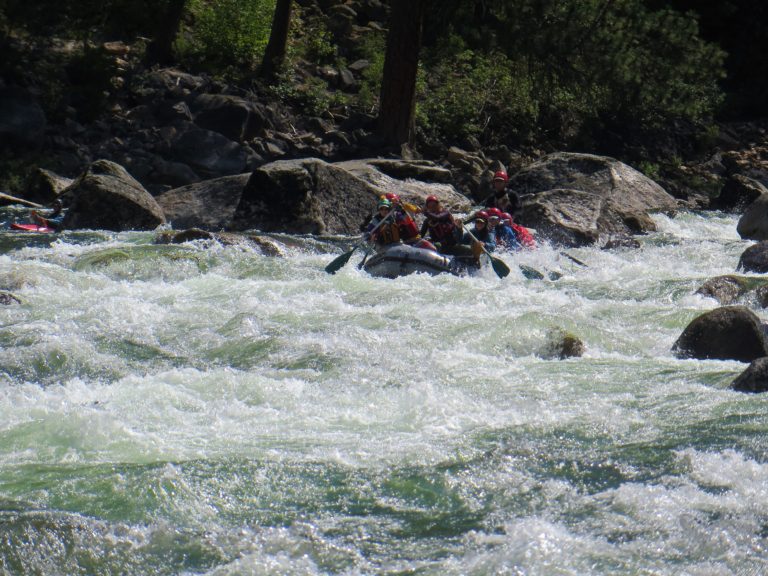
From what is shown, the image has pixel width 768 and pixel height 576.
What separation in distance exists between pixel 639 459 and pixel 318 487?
152cm

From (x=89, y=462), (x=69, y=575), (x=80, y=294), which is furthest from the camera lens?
(x=80, y=294)

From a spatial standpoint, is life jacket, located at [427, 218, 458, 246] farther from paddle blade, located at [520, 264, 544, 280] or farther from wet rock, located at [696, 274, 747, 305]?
wet rock, located at [696, 274, 747, 305]

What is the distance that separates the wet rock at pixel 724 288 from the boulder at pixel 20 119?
11455mm

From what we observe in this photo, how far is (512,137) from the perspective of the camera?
837 inches

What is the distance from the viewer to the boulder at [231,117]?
17938 millimetres

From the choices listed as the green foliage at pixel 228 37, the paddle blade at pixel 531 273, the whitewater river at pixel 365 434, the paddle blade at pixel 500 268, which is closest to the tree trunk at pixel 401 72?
the green foliage at pixel 228 37

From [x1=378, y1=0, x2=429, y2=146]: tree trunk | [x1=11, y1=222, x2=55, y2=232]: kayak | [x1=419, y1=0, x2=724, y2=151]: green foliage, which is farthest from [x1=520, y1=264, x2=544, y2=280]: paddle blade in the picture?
[x1=419, y1=0, x2=724, y2=151]: green foliage

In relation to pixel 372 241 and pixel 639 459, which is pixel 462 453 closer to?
pixel 639 459

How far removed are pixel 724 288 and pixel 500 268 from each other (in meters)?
2.18

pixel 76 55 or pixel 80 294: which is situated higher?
pixel 76 55

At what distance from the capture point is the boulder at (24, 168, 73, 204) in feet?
51.4

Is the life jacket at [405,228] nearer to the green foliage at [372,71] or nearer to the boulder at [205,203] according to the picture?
the boulder at [205,203]

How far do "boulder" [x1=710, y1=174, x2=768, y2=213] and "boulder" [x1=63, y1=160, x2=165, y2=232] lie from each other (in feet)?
30.4

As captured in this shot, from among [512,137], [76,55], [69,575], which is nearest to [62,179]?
[76,55]
